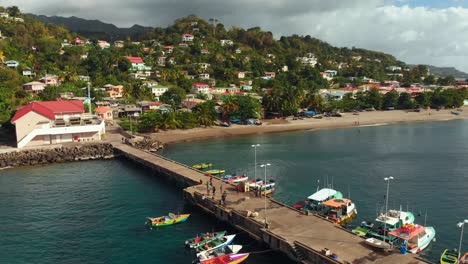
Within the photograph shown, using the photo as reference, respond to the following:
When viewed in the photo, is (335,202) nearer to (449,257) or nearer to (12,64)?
(449,257)

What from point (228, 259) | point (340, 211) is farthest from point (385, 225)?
point (228, 259)

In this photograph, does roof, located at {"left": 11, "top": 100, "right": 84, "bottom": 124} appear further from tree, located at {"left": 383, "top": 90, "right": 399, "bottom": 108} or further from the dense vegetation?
tree, located at {"left": 383, "top": 90, "right": 399, "bottom": 108}

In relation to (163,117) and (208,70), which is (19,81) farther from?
(208,70)

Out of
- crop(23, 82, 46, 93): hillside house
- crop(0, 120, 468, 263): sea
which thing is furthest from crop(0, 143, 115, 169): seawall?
crop(23, 82, 46, 93): hillside house

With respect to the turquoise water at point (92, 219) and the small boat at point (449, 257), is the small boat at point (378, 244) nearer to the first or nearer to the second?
the small boat at point (449, 257)

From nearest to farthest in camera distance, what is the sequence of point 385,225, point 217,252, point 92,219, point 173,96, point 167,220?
point 217,252 → point 385,225 → point 167,220 → point 92,219 → point 173,96

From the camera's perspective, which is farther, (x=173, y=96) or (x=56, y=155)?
(x=173, y=96)
